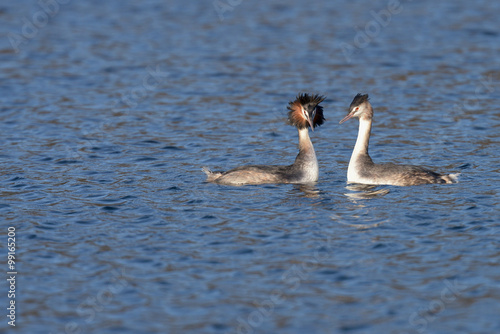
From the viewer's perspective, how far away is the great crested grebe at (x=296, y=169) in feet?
56.2

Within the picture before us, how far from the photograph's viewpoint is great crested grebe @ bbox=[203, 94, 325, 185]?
17141 millimetres

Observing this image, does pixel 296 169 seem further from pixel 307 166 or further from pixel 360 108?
pixel 360 108

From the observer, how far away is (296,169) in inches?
684

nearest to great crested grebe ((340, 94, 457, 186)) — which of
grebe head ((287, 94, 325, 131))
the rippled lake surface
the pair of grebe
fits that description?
the pair of grebe

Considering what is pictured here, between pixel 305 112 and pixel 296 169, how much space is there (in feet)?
4.22

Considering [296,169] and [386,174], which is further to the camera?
[296,169]

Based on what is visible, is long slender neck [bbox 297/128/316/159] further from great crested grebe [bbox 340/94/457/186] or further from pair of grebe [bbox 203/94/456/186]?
great crested grebe [bbox 340/94/457/186]

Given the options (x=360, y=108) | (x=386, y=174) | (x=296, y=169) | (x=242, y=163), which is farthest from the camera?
(x=242, y=163)

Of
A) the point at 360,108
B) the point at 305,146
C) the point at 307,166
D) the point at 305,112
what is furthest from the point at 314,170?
the point at 360,108

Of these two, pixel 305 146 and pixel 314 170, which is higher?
pixel 305 146

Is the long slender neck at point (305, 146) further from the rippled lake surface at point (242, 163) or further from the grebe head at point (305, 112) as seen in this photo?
the rippled lake surface at point (242, 163)

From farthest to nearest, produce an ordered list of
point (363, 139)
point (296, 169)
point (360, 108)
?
point (360, 108) < point (363, 139) < point (296, 169)

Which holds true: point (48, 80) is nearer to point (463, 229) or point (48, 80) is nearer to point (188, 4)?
point (188, 4)

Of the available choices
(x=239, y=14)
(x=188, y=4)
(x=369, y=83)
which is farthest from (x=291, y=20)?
(x=369, y=83)
